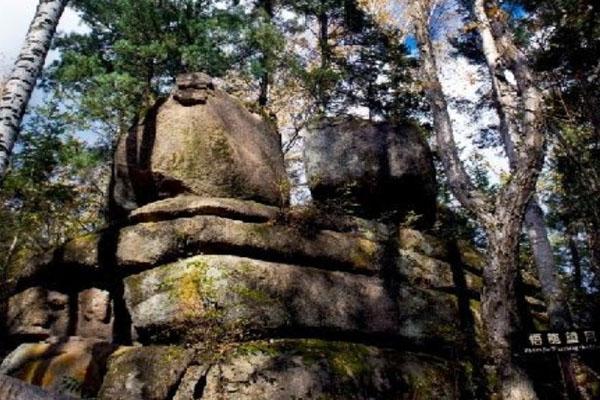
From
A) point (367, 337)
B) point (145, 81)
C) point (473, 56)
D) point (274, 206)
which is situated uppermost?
point (473, 56)

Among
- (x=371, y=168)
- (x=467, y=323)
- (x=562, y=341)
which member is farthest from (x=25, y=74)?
(x=467, y=323)

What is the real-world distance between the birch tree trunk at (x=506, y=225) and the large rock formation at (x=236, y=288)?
1.03 m

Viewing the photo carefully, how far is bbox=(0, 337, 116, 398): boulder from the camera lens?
7.73 meters

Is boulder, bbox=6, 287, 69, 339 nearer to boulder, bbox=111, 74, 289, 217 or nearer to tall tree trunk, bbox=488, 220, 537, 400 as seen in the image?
boulder, bbox=111, 74, 289, 217

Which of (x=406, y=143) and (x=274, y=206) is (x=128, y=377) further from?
(x=406, y=143)

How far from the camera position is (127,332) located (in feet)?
29.3

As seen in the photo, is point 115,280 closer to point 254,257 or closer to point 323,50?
point 254,257

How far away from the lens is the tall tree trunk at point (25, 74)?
5961 mm

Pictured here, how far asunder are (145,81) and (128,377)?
1045cm

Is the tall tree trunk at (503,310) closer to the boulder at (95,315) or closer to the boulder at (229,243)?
the boulder at (229,243)

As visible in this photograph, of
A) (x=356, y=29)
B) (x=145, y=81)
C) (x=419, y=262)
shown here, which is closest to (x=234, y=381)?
(x=419, y=262)

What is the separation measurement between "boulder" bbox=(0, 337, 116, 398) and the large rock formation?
0.03 metres

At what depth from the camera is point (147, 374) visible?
7.20 meters

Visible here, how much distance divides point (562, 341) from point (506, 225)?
2245mm
